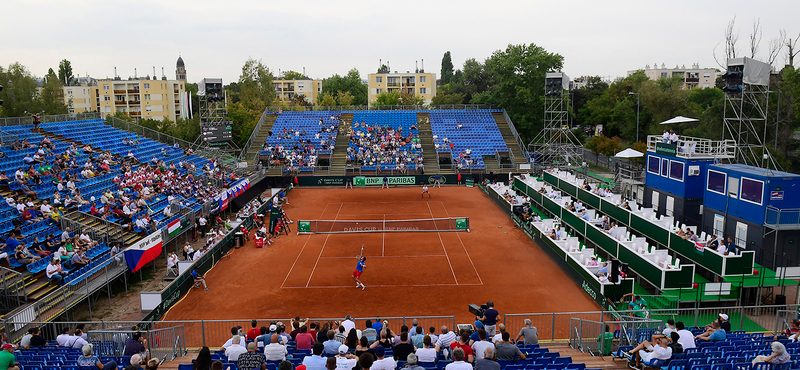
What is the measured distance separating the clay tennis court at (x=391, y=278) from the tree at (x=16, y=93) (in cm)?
5728

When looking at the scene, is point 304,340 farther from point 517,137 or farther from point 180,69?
point 180,69

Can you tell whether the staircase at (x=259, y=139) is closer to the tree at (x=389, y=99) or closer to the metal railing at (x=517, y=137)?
the tree at (x=389, y=99)

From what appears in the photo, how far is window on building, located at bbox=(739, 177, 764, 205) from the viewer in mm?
20562

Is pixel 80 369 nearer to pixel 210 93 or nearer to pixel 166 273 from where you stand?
pixel 166 273

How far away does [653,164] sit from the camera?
96.0 feet

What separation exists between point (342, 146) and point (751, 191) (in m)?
42.6

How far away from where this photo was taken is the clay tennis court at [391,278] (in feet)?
63.6

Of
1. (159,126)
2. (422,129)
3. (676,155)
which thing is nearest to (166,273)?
(676,155)

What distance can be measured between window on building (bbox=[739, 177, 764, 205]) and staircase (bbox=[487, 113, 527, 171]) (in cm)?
3075

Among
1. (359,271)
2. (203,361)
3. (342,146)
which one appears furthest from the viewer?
(342,146)

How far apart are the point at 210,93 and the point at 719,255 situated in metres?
42.3

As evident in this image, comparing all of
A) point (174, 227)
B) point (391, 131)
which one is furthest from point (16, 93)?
point (174, 227)

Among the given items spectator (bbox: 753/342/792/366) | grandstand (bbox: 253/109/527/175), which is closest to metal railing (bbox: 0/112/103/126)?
grandstand (bbox: 253/109/527/175)

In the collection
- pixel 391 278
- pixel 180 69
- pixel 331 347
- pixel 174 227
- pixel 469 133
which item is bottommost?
pixel 391 278
